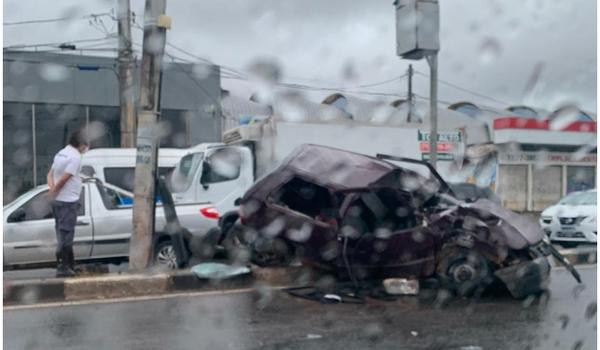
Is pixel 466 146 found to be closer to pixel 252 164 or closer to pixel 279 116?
pixel 279 116

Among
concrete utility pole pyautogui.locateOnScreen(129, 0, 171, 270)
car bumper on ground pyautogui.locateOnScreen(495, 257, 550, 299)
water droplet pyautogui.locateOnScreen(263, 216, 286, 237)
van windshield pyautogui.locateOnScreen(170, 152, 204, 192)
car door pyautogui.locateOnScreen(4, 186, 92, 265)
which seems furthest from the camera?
van windshield pyautogui.locateOnScreen(170, 152, 204, 192)

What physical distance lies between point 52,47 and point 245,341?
1333 cm

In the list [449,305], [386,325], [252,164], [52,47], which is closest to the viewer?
[386,325]

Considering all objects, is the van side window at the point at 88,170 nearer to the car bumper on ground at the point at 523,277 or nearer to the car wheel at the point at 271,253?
the car wheel at the point at 271,253

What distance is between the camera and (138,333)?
18.0 ft

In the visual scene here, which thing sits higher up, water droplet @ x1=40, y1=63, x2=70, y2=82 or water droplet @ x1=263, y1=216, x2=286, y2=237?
water droplet @ x1=40, y1=63, x2=70, y2=82

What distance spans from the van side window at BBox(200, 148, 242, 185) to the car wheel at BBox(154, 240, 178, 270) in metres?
2.53

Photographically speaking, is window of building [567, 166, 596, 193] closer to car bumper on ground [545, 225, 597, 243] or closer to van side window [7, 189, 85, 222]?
car bumper on ground [545, 225, 597, 243]

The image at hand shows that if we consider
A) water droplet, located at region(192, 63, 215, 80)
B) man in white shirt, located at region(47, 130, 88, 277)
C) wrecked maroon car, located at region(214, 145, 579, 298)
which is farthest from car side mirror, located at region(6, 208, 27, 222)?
water droplet, located at region(192, 63, 215, 80)

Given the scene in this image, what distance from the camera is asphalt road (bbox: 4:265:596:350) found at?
17.2 feet

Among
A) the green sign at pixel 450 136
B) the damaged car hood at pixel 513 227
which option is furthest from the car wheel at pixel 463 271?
the green sign at pixel 450 136

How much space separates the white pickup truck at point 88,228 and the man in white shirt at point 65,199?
3.21 feet

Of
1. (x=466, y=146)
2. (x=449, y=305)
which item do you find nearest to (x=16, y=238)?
(x=449, y=305)

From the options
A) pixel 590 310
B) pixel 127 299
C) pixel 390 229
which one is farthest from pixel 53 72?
pixel 590 310
